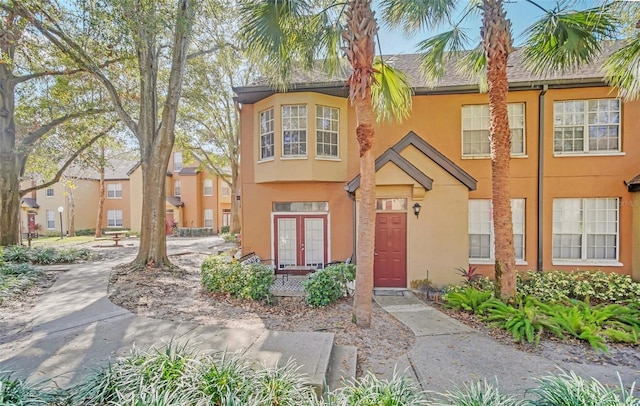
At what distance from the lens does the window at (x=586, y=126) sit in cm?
1030

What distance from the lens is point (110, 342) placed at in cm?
514

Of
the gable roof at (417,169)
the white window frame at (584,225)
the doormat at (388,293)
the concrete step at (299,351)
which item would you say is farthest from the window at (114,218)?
the white window frame at (584,225)

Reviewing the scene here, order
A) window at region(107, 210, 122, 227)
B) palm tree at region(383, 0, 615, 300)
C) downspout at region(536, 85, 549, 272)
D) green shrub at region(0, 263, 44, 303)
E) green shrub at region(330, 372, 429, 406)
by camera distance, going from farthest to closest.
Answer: window at region(107, 210, 122, 227)
downspout at region(536, 85, 549, 272)
green shrub at region(0, 263, 44, 303)
palm tree at region(383, 0, 615, 300)
green shrub at region(330, 372, 429, 406)

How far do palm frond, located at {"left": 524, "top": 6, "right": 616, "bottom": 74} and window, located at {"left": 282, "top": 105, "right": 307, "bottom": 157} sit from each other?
6.99 meters

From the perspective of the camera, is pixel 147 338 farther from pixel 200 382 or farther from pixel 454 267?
pixel 454 267

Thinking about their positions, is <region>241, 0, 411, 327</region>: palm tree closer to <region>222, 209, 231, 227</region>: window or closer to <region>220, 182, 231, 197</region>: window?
<region>220, 182, 231, 197</region>: window

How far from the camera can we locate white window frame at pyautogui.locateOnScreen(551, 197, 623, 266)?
1022cm

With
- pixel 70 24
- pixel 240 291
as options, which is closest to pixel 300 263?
pixel 240 291

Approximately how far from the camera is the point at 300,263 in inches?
452

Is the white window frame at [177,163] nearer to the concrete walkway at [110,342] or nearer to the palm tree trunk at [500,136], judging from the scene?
the concrete walkway at [110,342]

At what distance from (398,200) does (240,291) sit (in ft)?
18.6

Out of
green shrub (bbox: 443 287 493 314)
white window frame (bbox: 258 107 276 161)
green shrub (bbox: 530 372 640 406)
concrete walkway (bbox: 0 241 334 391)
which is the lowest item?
green shrub (bbox: 443 287 493 314)

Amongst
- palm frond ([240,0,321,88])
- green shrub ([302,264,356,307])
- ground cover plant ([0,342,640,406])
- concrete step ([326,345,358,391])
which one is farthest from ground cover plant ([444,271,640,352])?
palm frond ([240,0,321,88])

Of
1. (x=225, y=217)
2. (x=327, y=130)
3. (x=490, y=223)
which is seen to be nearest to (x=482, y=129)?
(x=490, y=223)
